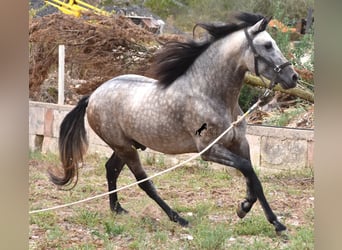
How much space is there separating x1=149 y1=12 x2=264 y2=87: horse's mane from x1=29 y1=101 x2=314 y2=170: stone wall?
1.97ft

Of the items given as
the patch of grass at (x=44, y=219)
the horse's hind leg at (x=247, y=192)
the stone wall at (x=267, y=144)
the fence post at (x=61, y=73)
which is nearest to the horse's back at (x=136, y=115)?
the stone wall at (x=267, y=144)

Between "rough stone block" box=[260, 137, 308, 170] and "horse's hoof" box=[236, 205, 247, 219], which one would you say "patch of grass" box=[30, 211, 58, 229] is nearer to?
"horse's hoof" box=[236, 205, 247, 219]

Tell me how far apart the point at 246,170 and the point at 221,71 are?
61 centimetres

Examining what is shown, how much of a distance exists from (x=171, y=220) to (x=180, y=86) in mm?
842

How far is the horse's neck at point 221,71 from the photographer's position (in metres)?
3.30

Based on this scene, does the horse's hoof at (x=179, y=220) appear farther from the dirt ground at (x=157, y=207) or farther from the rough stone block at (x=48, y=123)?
the rough stone block at (x=48, y=123)

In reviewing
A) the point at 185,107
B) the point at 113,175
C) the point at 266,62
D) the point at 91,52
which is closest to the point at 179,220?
the point at 113,175

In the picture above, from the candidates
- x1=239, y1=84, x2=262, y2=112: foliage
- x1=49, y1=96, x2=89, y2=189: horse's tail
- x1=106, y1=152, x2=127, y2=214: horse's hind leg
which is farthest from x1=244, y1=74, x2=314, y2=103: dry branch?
x1=49, y1=96, x2=89, y2=189: horse's tail

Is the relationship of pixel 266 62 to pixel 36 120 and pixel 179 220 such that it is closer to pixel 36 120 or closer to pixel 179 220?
pixel 179 220

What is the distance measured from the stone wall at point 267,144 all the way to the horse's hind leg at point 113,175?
0.25ft

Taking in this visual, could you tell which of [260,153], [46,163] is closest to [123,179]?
[46,163]

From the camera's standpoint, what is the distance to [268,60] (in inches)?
124

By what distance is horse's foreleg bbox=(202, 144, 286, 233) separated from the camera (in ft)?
10.8

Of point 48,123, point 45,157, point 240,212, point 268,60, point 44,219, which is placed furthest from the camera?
point 48,123
